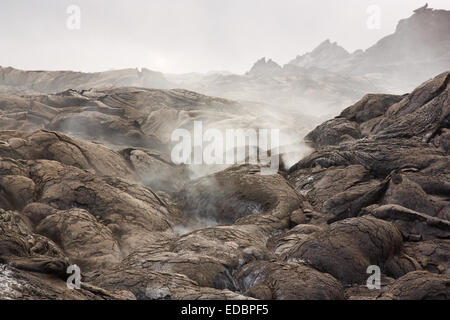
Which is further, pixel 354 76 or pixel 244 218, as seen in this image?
pixel 354 76

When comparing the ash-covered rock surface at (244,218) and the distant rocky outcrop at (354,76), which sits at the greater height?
the distant rocky outcrop at (354,76)

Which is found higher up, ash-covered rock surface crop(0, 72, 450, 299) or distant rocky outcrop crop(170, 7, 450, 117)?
distant rocky outcrop crop(170, 7, 450, 117)

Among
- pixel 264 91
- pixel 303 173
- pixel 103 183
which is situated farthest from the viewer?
pixel 264 91

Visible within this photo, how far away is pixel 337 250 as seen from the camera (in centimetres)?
1522

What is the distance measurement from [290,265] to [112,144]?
89.3 ft

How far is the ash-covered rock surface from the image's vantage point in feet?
43.1

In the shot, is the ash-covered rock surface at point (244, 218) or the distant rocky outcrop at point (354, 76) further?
the distant rocky outcrop at point (354, 76)

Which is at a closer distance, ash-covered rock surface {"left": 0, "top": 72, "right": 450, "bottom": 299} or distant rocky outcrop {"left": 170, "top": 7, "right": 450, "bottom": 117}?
ash-covered rock surface {"left": 0, "top": 72, "right": 450, "bottom": 299}

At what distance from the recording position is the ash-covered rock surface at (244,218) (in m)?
13.1

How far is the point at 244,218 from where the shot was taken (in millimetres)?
22016

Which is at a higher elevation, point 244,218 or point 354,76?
point 354,76
